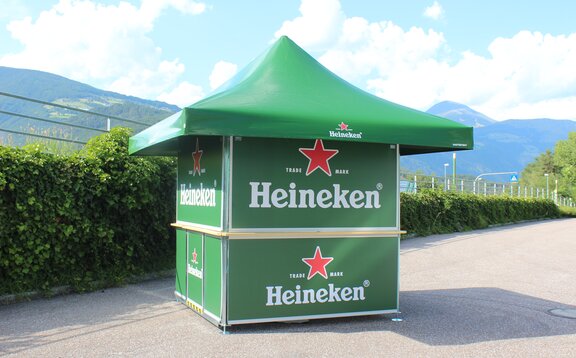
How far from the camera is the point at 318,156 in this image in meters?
6.54

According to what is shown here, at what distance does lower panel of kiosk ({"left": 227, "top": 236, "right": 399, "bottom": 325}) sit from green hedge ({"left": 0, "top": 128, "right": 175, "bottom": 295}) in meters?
3.39

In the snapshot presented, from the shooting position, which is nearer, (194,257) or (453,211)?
(194,257)

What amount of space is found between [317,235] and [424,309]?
82.7 inches

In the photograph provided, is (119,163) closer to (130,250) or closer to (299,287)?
(130,250)

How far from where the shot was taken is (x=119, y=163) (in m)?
9.13

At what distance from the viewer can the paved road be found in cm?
546

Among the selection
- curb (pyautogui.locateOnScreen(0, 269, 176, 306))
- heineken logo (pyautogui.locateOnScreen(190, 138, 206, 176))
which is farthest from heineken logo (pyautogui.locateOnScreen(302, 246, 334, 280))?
curb (pyautogui.locateOnScreen(0, 269, 176, 306))

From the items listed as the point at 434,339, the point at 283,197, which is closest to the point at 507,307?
the point at 434,339

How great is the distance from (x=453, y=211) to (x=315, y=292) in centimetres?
1716

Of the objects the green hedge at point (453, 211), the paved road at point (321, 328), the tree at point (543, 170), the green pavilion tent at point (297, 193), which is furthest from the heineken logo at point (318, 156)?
the tree at point (543, 170)

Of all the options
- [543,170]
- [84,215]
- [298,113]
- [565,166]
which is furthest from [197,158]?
[543,170]

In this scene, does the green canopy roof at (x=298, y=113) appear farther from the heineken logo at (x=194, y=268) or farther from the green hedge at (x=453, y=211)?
the green hedge at (x=453, y=211)

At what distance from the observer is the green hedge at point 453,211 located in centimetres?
1925

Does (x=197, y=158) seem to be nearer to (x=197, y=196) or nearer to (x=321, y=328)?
(x=197, y=196)
